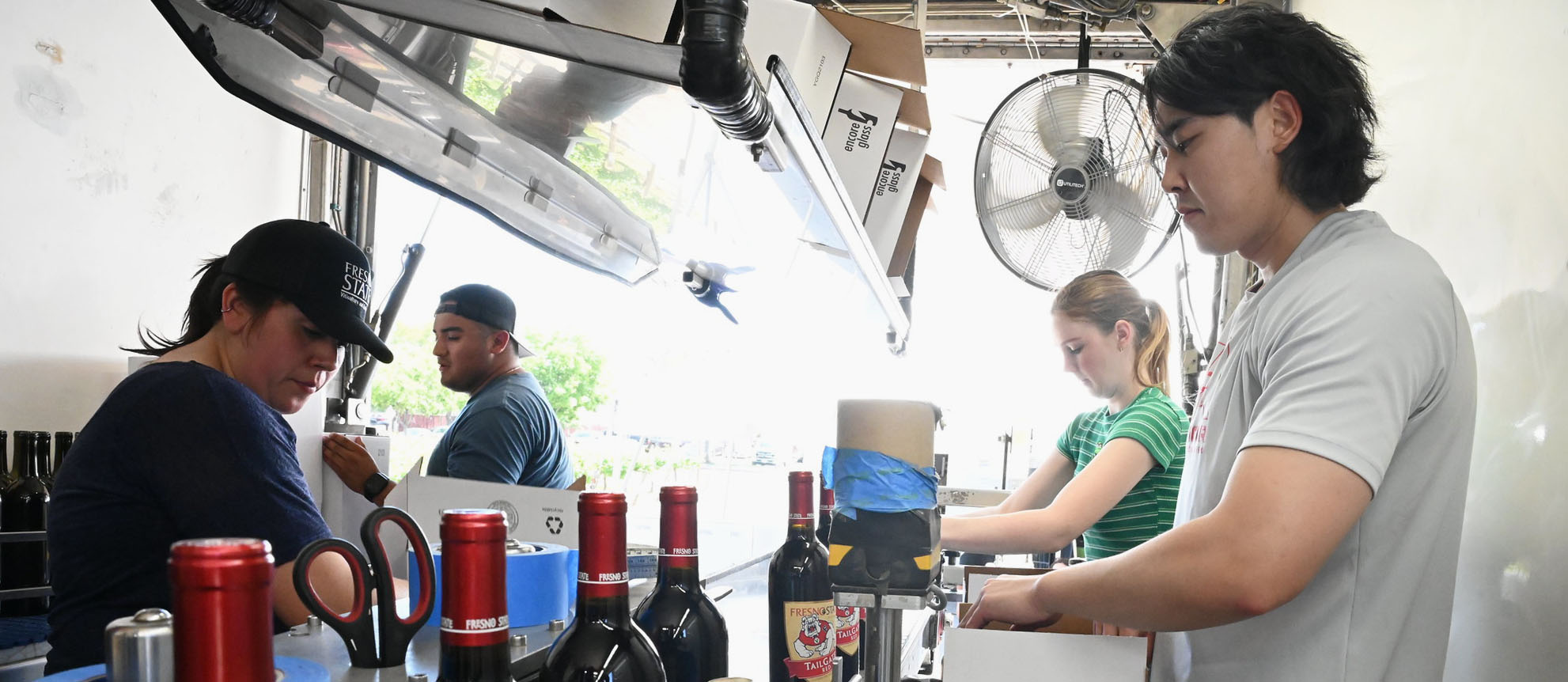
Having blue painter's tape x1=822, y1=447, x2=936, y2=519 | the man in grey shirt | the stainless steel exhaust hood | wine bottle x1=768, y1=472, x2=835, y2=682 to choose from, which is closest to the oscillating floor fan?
the stainless steel exhaust hood

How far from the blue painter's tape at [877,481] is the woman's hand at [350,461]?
2.13m

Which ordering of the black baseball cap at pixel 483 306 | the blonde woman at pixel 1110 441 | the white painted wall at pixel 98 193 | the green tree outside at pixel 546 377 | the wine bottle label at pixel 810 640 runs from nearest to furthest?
1. the wine bottle label at pixel 810 640
2. the blonde woman at pixel 1110 441
3. the white painted wall at pixel 98 193
4. the black baseball cap at pixel 483 306
5. the green tree outside at pixel 546 377

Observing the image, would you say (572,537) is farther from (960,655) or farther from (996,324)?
(996,324)

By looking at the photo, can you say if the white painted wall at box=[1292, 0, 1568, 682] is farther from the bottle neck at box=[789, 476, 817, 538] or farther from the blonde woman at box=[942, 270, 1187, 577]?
the bottle neck at box=[789, 476, 817, 538]

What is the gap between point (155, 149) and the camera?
253cm

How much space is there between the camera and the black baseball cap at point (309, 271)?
A: 1.32 meters

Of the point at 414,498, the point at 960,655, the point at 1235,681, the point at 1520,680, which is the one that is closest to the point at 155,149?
the point at 414,498

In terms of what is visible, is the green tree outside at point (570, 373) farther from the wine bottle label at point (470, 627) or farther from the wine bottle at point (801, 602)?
the wine bottle label at point (470, 627)

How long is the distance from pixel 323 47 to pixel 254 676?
0.82 meters

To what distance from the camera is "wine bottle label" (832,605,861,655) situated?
3.46 ft

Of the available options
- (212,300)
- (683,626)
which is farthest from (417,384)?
(683,626)

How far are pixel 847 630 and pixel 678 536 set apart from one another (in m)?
0.37

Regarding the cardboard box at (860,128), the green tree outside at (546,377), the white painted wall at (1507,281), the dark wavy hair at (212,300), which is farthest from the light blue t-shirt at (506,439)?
the green tree outside at (546,377)

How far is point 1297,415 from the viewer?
91 centimetres
